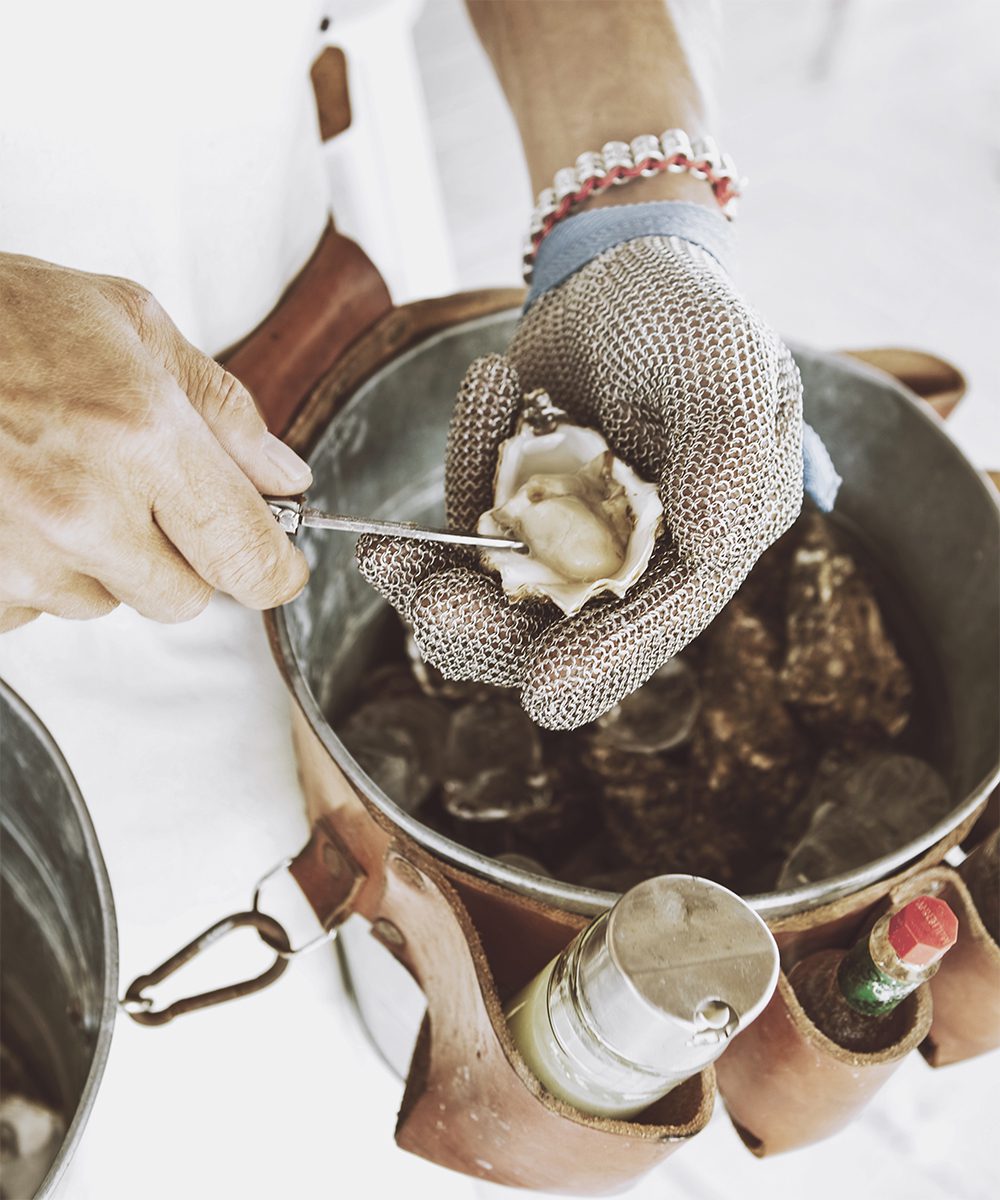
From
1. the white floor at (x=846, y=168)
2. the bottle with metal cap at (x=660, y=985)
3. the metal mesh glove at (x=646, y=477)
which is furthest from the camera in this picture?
the white floor at (x=846, y=168)

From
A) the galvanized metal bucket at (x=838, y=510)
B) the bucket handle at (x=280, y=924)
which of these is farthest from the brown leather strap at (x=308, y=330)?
the bucket handle at (x=280, y=924)

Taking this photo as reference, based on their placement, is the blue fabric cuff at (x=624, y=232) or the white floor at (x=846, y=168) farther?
the white floor at (x=846, y=168)

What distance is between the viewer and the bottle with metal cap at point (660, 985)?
269mm

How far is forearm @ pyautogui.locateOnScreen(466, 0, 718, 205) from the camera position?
53 centimetres

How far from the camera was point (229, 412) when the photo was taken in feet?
1.15

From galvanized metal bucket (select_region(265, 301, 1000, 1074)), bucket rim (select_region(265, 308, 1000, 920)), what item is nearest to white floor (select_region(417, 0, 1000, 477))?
galvanized metal bucket (select_region(265, 301, 1000, 1074))

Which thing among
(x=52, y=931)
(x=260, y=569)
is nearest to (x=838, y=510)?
(x=260, y=569)

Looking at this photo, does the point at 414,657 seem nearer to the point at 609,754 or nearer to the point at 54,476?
the point at 609,754

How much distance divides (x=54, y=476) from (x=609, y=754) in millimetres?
332

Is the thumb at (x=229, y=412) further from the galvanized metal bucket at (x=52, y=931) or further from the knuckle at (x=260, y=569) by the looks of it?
the galvanized metal bucket at (x=52, y=931)

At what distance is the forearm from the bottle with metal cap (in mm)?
374

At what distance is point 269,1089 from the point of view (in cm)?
48

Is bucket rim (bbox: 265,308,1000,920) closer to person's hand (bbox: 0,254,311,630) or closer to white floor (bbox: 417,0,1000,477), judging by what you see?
person's hand (bbox: 0,254,311,630)

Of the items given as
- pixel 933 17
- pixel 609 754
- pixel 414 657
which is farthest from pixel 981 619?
pixel 933 17
